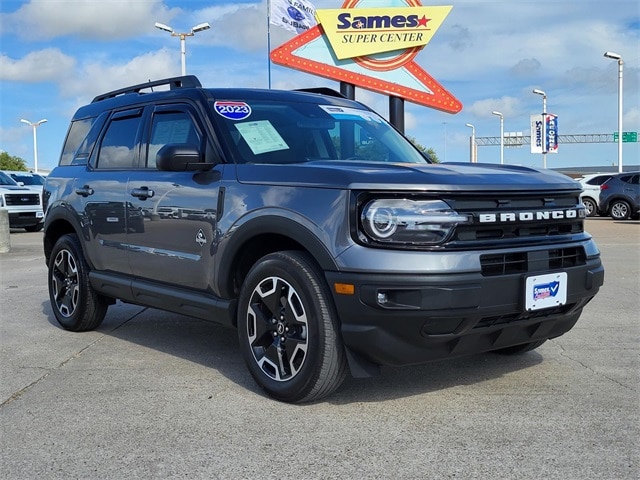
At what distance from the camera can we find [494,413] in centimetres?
375

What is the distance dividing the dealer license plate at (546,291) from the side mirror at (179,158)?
6.82 ft

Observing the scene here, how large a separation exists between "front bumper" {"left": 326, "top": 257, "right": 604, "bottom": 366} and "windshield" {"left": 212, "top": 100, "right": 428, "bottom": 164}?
123cm

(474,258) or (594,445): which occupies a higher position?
(474,258)

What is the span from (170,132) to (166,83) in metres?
0.65

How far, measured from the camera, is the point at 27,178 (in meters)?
22.0

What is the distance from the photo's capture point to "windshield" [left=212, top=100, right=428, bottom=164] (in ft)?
14.8

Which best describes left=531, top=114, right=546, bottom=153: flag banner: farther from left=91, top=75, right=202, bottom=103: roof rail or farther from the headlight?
the headlight

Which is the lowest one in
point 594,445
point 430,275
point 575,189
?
point 594,445

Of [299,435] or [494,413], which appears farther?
[494,413]

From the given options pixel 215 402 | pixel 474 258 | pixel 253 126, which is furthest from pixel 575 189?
pixel 215 402

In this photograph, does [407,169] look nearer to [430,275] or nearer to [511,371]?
[430,275]

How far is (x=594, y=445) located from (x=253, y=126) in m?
2.79

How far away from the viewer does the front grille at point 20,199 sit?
61.0 feet

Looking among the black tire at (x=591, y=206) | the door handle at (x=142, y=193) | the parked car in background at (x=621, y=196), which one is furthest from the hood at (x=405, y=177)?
the black tire at (x=591, y=206)
